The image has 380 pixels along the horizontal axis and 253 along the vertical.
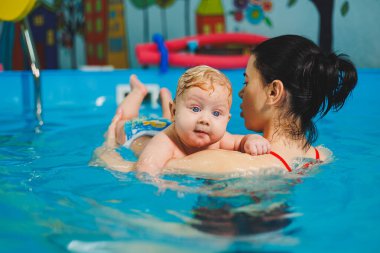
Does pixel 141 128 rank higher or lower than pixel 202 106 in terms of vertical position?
lower

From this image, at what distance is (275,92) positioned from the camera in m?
2.06

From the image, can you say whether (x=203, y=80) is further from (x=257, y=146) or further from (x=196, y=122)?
(x=257, y=146)

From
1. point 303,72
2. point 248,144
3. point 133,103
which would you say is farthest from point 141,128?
point 303,72

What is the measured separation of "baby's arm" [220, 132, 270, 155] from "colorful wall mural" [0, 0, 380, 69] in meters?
4.08

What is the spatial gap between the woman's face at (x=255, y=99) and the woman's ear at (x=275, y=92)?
26mm

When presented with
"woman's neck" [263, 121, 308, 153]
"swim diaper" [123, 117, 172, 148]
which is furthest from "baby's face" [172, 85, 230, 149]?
"swim diaper" [123, 117, 172, 148]

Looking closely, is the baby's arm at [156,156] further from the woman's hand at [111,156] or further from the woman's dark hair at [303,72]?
the woman's dark hair at [303,72]

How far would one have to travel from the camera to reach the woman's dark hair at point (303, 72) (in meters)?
2.02

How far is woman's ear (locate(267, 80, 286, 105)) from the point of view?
204 centimetres

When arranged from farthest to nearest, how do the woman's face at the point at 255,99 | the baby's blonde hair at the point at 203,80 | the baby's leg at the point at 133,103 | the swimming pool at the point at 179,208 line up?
the baby's leg at the point at 133,103 < the woman's face at the point at 255,99 < the baby's blonde hair at the point at 203,80 < the swimming pool at the point at 179,208

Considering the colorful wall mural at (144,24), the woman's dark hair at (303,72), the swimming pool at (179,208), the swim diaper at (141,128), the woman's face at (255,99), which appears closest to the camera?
the swimming pool at (179,208)

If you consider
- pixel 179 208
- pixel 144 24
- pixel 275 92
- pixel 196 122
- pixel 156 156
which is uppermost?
pixel 144 24

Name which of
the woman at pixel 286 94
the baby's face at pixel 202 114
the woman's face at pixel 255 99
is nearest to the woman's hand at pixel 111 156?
the woman at pixel 286 94

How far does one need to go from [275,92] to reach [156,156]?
59cm
